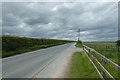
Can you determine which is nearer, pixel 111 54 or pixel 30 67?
pixel 30 67

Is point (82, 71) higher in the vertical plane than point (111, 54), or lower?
lower

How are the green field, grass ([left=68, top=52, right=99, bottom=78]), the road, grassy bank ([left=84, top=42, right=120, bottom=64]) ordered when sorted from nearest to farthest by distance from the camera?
the green field
grass ([left=68, top=52, right=99, bottom=78])
the road
grassy bank ([left=84, top=42, right=120, bottom=64])

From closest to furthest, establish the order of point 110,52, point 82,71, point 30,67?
point 82,71 → point 30,67 → point 110,52

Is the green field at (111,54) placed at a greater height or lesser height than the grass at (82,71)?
greater

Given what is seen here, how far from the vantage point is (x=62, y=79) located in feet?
30.6

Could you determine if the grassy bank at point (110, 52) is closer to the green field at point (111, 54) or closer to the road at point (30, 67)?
the green field at point (111, 54)

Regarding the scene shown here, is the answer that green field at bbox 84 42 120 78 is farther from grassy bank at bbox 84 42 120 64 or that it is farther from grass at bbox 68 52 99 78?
grass at bbox 68 52 99 78

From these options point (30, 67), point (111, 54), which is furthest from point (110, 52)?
point (30, 67)

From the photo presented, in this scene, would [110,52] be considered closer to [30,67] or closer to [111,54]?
[111,54]

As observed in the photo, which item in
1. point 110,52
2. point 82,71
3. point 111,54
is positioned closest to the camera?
point 82,71

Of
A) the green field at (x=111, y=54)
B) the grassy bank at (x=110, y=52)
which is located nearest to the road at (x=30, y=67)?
the green field at (x=111, y=54)

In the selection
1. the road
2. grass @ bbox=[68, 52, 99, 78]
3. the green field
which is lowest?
the road

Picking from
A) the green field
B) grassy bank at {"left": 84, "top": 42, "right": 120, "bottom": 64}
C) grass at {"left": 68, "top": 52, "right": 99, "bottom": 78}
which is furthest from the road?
grassy bank at {"left": 84, "top": 42, "right": 120, "bottom": 64}

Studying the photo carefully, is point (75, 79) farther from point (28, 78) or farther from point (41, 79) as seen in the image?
point (28, 78)
